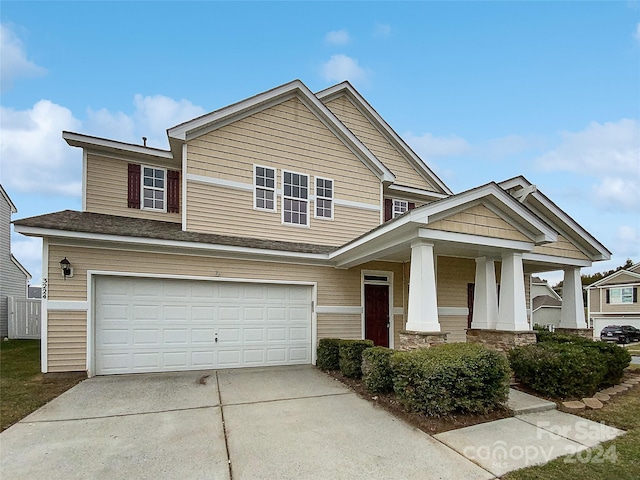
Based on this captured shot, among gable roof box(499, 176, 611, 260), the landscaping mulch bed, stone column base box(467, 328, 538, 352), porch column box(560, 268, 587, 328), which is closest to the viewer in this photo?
the landscaping mulch bed

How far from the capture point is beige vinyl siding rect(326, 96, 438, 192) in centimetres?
1334

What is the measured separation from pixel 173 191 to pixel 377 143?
25.7ft

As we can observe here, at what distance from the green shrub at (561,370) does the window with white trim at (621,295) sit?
92.7 feet

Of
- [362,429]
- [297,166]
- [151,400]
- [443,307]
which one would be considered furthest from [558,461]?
[297,166]

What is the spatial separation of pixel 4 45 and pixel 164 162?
5.08 metres

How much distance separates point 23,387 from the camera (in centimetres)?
701

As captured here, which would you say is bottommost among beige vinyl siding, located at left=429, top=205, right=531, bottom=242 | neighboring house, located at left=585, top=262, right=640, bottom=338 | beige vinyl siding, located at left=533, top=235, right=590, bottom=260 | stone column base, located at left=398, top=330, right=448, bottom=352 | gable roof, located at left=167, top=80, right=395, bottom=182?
neighboring house, located at left=585, top=262, right=640, bottom=338

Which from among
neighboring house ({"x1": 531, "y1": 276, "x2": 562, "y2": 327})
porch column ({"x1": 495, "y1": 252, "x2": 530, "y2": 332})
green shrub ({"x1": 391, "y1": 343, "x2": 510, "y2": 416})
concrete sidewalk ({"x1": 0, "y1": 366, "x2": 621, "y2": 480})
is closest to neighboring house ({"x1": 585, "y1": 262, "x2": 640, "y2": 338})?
neighboring house ({"x1": 531, "y1": 276, "x2": 562, "y2": 327})

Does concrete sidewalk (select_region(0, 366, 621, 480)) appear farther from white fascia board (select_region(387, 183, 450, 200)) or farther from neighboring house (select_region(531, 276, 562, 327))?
neighboring house (select_region(531, 276, 562, 327))

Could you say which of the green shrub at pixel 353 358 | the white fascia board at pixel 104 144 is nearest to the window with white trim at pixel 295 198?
the white fascia board at pixel 104 144

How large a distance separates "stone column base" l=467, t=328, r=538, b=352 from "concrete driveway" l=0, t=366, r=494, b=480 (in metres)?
4.13

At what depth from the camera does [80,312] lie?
7.87 metres

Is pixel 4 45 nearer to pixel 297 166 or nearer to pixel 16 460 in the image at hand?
pixel 297 166

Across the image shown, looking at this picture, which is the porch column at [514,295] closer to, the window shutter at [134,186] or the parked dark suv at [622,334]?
the window shutter at [134,186]
